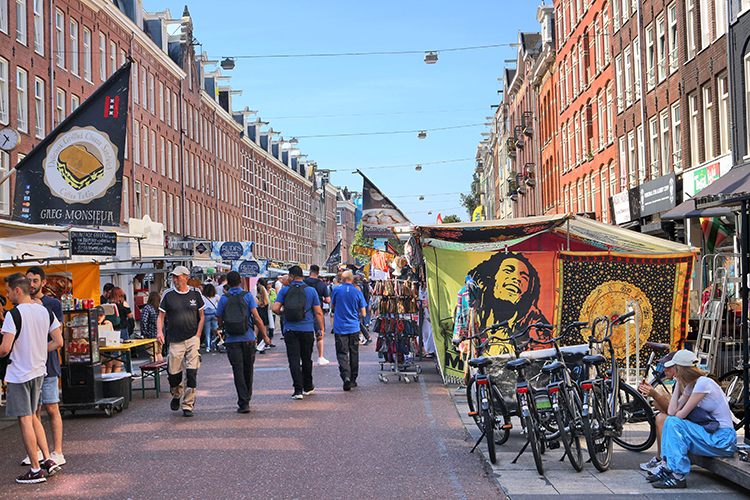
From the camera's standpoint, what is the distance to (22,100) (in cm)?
3041

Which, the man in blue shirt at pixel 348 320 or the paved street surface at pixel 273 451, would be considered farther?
the man in blue shirt at pixel 348 320

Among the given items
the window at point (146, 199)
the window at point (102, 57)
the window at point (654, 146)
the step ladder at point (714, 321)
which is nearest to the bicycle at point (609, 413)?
the step ladder at point (714, 321)

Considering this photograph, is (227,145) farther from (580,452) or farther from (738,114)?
(580,452)

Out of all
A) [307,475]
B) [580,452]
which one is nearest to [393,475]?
[307,475]

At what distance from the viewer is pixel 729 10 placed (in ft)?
69.1

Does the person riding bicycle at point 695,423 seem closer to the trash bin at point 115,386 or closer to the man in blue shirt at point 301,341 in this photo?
the man in blue shirt at point 301,341

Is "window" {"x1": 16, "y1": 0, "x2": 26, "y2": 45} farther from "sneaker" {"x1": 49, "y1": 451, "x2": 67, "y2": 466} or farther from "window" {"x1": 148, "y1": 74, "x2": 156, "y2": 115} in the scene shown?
"sneaker" {"x1": 49, "y1": 451, "x2": 67, "y2": 466}

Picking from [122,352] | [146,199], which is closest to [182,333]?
[122,352]

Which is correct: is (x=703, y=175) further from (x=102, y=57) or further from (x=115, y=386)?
(x=102, y=57)

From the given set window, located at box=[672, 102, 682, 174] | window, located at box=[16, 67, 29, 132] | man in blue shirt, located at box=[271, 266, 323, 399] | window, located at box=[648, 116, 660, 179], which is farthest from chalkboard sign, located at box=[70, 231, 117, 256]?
window, located at box=[648, 116, 660, 179]

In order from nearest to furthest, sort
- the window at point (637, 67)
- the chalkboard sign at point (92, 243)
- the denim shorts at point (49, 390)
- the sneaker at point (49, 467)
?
the sneaker at point (49, 467) < the denim shorts at point (49, 390) < the chalkboard sign at point (92, 243) < the window at point (637, 67)

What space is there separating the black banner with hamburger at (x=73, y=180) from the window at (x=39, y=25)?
2160cm

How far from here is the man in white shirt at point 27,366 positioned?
732 centimetres

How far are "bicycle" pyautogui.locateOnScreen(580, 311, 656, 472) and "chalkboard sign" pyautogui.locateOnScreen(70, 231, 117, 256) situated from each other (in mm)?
8851
